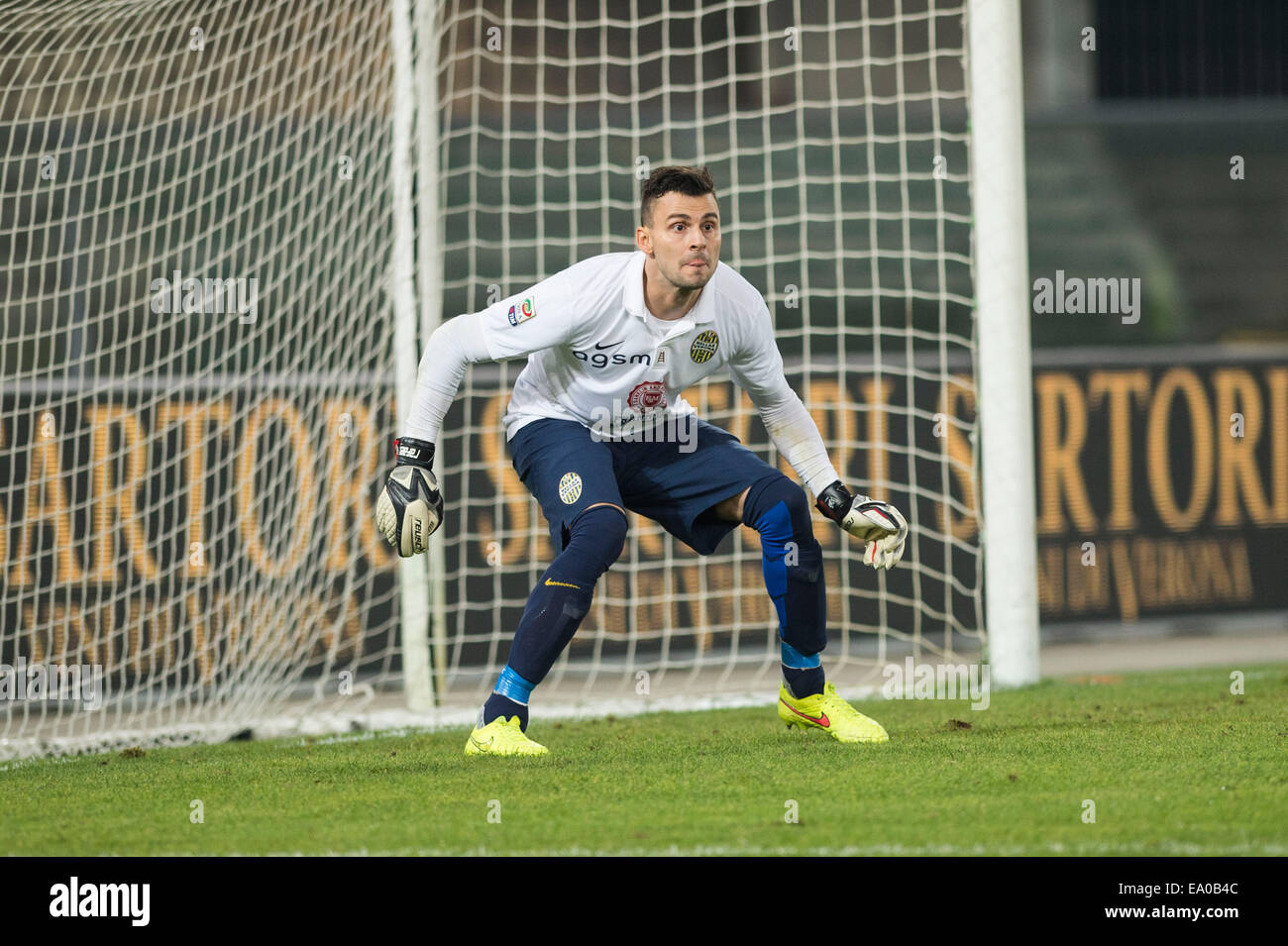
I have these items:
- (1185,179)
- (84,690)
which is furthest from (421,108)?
(1185,179)

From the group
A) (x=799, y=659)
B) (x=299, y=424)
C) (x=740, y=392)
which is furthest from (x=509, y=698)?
(x=740, y=392)

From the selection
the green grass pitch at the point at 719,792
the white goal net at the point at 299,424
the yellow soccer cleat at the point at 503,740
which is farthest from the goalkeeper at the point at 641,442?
the white goal net at the point at 299,424

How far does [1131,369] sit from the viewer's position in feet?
32.4

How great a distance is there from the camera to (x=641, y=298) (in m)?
5.01

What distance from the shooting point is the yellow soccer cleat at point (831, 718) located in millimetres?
5219

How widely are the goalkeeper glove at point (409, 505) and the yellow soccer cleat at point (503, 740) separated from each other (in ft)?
1.90

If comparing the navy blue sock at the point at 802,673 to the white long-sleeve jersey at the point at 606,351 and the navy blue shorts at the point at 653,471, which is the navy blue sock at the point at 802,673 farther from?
the white long-sleeve jersey at the point at 606,351

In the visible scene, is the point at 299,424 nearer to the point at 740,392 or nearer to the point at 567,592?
the point at 740,392

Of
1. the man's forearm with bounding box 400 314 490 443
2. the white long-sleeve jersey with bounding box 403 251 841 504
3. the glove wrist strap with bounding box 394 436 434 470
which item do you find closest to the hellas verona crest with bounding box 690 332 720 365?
the white long-sleeve jersey with bounding box 403 251 841 504

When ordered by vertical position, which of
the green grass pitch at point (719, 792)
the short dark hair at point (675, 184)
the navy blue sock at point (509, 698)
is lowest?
the green grass pitch at point (719, 792)

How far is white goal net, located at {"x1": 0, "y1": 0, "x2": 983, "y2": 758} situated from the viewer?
7.57 metres

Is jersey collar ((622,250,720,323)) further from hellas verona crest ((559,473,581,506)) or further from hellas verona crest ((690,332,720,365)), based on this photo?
hellas verona crest ((559,473,581,506))

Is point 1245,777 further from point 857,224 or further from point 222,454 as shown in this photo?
point 857,224

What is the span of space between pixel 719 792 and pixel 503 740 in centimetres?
88
